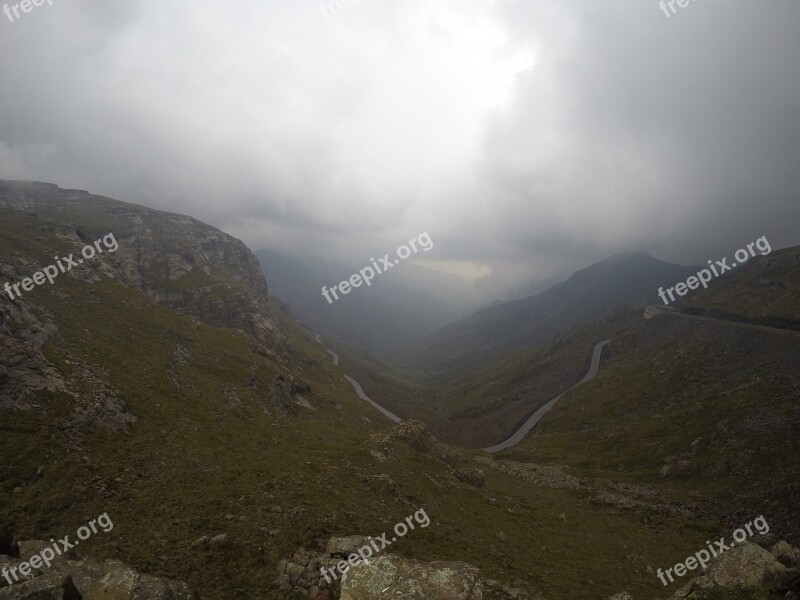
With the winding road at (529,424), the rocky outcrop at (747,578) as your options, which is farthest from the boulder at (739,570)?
the winding road at (529,424)

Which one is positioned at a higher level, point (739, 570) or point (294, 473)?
point (294, 473)

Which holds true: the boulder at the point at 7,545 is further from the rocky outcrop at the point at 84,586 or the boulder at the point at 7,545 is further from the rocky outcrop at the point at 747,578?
the rocky outcrop at the point at 747,578

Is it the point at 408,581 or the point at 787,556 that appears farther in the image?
the point at 787,556

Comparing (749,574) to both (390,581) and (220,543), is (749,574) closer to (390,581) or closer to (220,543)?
(390,581)

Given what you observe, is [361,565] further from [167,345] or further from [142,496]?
[167,345]

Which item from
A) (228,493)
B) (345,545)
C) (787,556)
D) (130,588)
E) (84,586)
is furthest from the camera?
(228,493)

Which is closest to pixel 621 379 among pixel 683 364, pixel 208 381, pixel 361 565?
pixel 683 364

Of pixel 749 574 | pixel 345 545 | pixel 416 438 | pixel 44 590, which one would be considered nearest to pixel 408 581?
pixel 345 545

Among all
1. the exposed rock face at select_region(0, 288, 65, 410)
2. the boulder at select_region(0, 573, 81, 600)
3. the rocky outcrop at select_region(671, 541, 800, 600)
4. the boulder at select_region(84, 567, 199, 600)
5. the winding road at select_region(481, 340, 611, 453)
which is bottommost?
the winding road at select_region(481, 340, 611, 453)

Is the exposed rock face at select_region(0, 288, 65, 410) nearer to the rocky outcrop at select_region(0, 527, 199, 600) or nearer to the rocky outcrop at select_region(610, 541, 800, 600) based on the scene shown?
the rocky outcrop at select_region(0, 527, 199, 600)

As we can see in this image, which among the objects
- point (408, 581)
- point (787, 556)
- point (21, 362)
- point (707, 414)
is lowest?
point (707, 414)

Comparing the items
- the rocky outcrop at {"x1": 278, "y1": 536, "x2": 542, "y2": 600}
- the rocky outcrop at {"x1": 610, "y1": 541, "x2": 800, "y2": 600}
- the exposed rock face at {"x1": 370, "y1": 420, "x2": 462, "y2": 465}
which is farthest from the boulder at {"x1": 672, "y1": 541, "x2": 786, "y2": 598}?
the exposed rock face at {"x1": 370, "y1": 420, "x2": 462, "y2": 465}
